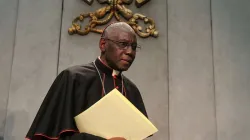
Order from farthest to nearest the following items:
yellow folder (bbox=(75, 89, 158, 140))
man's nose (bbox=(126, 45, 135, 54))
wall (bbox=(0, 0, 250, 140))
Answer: wall (bbox=(0, 0, 250, 140)) → man's nose (bbox=(126, 45, 135, 54)) → yellow folder (bbox=(75, 89, 158, 140))

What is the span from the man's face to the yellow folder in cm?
21

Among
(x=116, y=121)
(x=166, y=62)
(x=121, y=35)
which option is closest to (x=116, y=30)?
(x=121, y=35)

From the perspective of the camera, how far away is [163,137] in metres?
2.50

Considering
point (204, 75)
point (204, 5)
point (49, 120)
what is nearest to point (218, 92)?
point (204, 75)

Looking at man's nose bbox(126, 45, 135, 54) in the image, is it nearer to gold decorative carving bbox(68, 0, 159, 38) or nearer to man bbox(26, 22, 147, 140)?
man bbox(26, 22, 147, 140)

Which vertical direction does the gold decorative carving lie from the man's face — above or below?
above

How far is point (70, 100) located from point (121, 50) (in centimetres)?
30

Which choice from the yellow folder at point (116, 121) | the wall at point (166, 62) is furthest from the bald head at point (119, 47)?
the wall at point (166, 62)

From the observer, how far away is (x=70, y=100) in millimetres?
1467

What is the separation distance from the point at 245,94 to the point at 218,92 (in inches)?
7.9

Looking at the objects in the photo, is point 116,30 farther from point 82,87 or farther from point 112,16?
point 112,16

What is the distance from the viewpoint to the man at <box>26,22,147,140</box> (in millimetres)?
1412

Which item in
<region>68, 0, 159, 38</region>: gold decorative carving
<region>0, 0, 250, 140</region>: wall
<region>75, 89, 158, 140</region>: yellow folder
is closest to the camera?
<region>75, 89, 158, 140</region>: yellow folder

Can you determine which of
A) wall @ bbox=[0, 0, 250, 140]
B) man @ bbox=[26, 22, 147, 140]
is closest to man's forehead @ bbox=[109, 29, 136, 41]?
man @ bbox=[26, 22, 147, 140]
